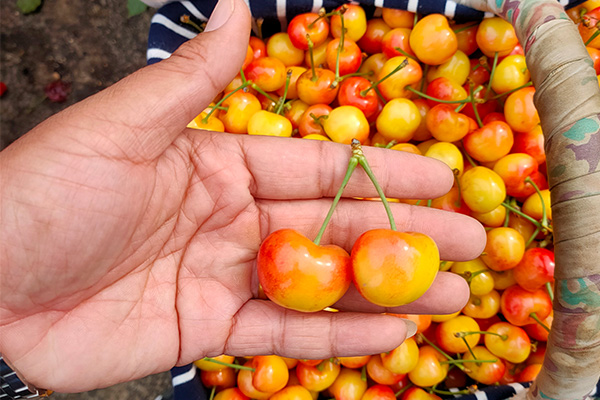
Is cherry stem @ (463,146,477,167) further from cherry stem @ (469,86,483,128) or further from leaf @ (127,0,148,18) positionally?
leaf @ (127,0,148,18)

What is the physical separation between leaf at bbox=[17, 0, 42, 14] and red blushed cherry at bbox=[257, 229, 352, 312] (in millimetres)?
2328

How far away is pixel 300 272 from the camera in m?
0.94

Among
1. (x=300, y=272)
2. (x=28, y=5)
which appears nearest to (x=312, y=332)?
(x=300, y=272)

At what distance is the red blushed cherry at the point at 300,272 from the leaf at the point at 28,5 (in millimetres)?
2328

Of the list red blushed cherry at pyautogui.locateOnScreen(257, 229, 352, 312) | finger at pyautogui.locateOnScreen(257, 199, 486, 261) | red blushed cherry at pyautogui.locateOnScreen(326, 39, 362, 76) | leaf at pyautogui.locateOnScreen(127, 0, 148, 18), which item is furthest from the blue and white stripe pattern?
leaf at pyautogui.locateOnScreen(127, 0, 148, 18)

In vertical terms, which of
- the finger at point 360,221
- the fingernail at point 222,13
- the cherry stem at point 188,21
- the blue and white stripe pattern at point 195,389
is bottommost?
the blue and white stripe pattern at point 195,389

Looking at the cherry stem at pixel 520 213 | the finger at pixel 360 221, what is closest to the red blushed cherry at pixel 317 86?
the finger at pixel 360 221

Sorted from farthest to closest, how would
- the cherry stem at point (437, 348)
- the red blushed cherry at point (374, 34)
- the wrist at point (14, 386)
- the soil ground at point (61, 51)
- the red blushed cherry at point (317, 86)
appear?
the soil ground at point (61, 51), the red blushed cherry at point (374, 34), the red blushed cherry at point (317, 86), the cherry stem at point (437, 348), the wrist at point (14, 386)

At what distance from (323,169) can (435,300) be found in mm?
450

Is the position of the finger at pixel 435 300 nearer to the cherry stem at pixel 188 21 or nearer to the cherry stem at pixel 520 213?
the cherry stem at pixel 520 213

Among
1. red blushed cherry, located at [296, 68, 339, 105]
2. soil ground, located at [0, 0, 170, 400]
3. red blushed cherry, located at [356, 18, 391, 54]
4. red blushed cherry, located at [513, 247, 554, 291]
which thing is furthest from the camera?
soil ground, located at [0, 0, 170, 400]

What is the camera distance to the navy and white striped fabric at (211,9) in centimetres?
163

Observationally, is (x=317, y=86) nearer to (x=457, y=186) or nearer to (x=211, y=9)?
(x=211, y=9)

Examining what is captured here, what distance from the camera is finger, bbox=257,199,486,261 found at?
1.22 meters
